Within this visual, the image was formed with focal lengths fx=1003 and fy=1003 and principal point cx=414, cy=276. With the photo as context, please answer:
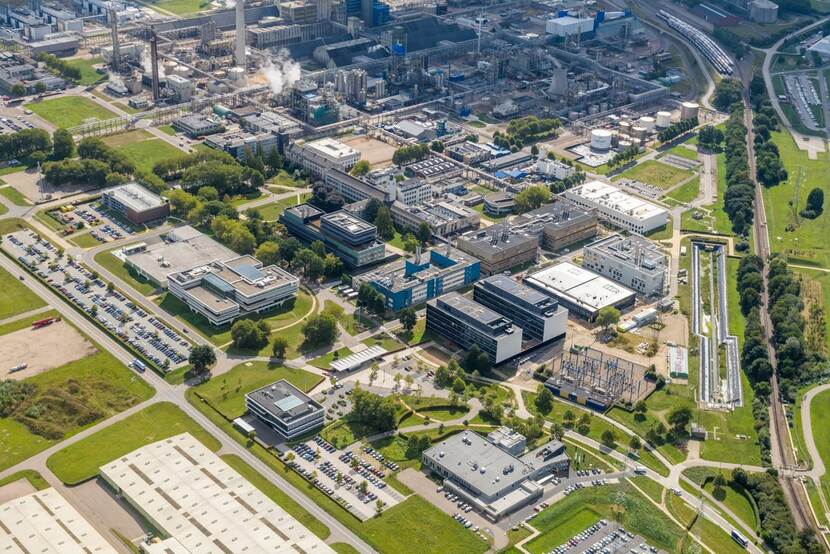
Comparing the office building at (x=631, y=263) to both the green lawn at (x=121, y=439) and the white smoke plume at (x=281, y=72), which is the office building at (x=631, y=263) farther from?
the white smoke plume at (x=281, y=72)

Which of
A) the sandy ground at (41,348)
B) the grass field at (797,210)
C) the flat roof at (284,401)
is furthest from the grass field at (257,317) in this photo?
the grass field at (797,210)

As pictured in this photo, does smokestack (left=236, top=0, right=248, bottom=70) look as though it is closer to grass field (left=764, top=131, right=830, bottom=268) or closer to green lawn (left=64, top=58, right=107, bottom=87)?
green lawn (left=64, top=58, right=107, bottom=87)

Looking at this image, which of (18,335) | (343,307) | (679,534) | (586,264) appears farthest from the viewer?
(586,264)

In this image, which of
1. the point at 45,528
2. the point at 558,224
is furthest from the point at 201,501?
the point at 558,224

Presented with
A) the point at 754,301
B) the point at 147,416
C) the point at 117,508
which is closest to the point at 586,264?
the point at 754,301

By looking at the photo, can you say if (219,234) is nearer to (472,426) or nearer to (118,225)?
(118,225)
